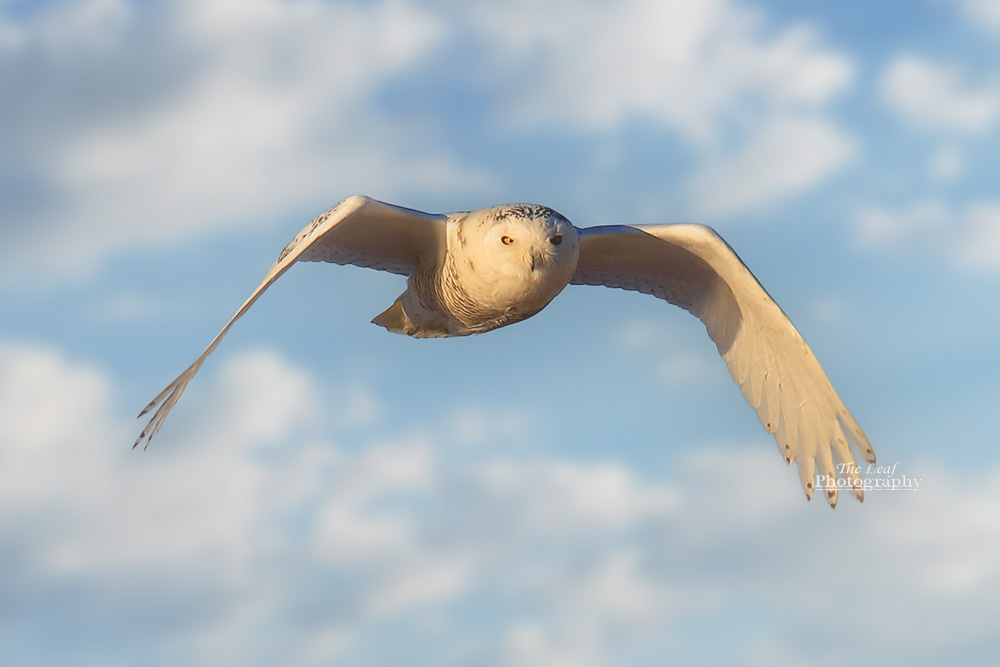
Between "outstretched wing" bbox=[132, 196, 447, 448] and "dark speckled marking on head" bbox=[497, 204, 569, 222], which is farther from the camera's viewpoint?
"dark speckled marking on head" bbox=[497, 204, 569, 222]

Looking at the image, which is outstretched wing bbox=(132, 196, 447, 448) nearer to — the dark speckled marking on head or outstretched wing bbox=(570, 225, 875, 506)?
the dark speckled marking on head

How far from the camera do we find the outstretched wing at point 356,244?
993cm

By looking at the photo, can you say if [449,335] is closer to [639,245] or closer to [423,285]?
[423,285]

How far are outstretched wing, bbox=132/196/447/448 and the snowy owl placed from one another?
0.05ft

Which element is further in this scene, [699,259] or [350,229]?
[699,259]

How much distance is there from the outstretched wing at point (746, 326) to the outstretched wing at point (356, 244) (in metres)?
1.47

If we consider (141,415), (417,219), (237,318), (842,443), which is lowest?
(141,415)

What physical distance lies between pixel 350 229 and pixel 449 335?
4.69 ft

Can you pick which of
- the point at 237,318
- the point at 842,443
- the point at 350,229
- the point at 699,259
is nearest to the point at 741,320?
the point at 699,259

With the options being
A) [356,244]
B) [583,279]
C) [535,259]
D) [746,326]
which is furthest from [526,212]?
[746,326]

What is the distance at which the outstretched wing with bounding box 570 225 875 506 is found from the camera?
39.3 ft

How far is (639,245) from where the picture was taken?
12.2 meters

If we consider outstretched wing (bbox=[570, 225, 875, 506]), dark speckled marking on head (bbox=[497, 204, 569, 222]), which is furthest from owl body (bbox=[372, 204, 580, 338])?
outstretched wing (bbox=[570, 225, 875, 506])

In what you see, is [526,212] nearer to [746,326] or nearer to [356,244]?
[356,244]
